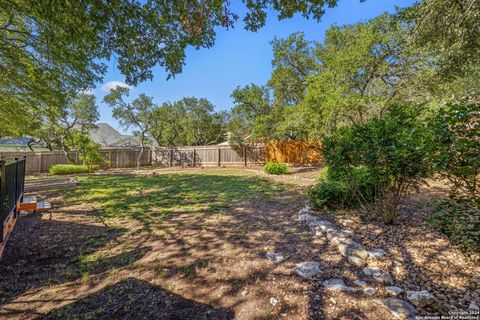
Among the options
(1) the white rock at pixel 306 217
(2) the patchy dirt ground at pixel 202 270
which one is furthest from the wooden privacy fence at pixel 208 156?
(2) the patchy dirt ground at pixel 202 270

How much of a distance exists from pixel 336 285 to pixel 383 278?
46 centimetres

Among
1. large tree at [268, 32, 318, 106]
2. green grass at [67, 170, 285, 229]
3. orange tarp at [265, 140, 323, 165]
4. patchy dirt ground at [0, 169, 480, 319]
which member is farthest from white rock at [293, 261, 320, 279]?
orange tarp at [265, 140, 323, 165]

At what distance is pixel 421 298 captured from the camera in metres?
1.73

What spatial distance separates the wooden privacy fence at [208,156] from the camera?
51.6ft

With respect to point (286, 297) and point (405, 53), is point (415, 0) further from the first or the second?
point (286, 297)

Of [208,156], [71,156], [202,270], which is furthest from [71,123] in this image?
[202,270]

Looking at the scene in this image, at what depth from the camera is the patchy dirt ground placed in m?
1.81

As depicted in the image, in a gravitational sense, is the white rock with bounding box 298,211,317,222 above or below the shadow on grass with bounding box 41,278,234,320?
above

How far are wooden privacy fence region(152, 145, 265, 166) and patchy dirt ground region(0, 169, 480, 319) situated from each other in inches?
464

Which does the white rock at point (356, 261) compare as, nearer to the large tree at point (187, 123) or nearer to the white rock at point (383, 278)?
the white rock at point (383, 278)

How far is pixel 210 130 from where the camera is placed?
21.9 metres

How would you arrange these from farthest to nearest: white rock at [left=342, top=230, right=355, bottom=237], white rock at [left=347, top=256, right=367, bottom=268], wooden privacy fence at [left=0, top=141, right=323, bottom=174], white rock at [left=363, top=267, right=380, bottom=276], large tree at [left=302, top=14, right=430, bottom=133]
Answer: wooden privacy fence at [left=0, top=141, right=323, bottom=174] < large tree at [left=302, top=14, right=430, bottom=133] < white rock at [left=342, top=230, right=355, bottom=237] < white rock at [left=347, top=256, right=367, bottom=268] < white rock at [left=363, top=267, right=380, bottom=276]

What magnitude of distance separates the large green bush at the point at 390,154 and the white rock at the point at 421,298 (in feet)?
4.47

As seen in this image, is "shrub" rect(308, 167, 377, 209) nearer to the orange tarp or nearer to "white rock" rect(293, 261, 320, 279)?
"white rock" rect(293, 261, 320, 279)
